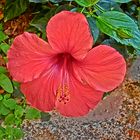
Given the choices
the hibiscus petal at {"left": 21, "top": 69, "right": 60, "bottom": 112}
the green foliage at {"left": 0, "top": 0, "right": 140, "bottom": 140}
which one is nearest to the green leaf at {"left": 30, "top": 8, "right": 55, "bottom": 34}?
the green foliage at {"left": 0, "top": 0, "right": 140, "bottom": 140}

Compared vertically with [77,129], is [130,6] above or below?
above

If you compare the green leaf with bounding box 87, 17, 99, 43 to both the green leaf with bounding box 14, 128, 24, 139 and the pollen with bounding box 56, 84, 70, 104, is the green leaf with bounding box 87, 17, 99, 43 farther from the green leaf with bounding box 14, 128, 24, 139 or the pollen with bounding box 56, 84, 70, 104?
the green leaf with bounding box 14, 128, 24, 139

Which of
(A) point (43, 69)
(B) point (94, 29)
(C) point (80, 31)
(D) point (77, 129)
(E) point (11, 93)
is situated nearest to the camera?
(C) point (80, 31)

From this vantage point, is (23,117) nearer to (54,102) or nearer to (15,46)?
(54,102)

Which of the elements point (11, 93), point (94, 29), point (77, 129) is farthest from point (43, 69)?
point (77, 129)

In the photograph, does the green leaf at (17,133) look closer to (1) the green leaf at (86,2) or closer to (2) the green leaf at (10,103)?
(2) the green leaf at (10,103)

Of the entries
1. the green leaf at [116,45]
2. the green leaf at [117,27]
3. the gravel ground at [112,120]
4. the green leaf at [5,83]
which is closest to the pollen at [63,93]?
the green leaf at [117,27]
